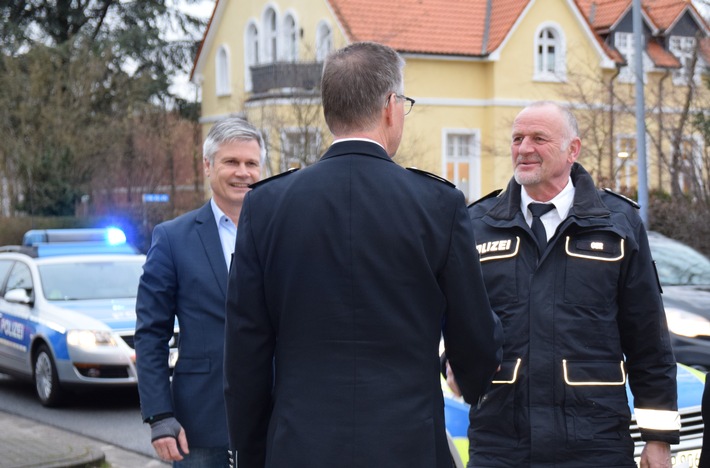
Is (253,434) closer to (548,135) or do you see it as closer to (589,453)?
(589,453)

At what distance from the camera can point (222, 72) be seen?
36.5 metres

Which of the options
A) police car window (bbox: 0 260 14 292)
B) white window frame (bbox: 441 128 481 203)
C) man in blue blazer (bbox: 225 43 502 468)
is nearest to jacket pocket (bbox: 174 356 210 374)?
man in blue blazer (bbox: 225 43 502 468)

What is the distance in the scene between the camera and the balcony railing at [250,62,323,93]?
25047 mm

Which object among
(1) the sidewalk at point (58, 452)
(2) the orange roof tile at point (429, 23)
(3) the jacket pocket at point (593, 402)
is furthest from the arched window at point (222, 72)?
(3) the jacket pocket at point (593, 402)

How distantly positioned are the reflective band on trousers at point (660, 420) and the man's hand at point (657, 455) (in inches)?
2.2

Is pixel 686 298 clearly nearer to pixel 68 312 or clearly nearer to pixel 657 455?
pixel 68 312

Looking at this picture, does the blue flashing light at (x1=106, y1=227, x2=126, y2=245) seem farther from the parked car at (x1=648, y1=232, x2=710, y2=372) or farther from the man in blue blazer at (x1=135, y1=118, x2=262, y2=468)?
the man in blue blazer at (x1=135, y1=118, x2=262, y2=468)

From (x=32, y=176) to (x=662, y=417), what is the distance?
27669 millimetres

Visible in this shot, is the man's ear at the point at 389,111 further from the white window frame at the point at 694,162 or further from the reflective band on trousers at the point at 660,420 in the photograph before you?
the white window frame at the point at 694,162

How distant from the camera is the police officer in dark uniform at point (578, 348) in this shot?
394 cm

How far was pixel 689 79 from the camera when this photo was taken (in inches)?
765

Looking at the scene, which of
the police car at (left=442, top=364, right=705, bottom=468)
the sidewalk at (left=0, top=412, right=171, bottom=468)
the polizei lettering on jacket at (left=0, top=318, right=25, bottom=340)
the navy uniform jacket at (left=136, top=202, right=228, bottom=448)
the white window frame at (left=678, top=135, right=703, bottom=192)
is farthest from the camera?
the white window frame at (left=678, top=135, right=703, bottom=192)

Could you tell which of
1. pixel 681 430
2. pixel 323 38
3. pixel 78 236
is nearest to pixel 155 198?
pixel 323 38

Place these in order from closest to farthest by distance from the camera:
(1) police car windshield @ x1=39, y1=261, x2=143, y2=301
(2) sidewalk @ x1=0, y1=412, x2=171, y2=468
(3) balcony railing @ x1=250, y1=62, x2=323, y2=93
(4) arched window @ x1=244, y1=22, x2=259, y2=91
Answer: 1. (2) sidewalk @ x1=0, y1=412, x2=171, y2=468
2. (1) police car windshield @ x1=39, y1=261, x2=143, y2=301
3. (3) balcony railing @ x1=250, y1=62, x2=323, y2=93
4. (4) arched window @ x1=244, y1=22, x2=259, y2=91
